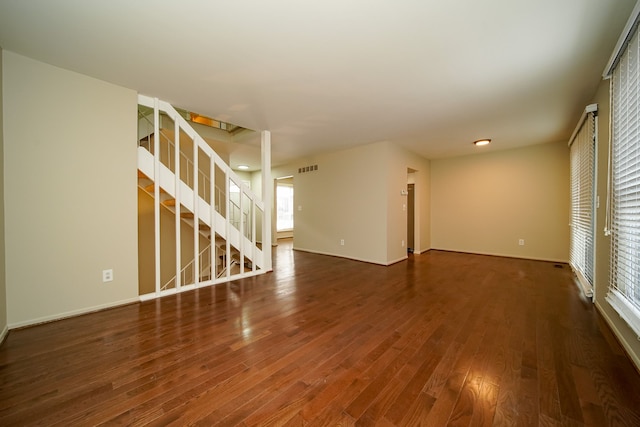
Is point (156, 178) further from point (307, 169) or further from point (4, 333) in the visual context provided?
point (307, 169)

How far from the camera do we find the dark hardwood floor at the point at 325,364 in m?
1.29

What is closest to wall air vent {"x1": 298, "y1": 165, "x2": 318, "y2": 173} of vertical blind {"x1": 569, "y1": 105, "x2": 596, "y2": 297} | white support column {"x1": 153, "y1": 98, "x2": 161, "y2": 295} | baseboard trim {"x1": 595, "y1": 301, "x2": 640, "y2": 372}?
white support column {"x1": 153, "y1": 98, "x2": 161, "y2": 295}

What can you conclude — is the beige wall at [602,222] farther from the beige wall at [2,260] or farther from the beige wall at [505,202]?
the beige wall at [2,260]

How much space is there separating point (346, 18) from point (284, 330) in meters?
2.55

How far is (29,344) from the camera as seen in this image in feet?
6.33

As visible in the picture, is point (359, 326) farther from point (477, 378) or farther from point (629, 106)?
point (629, 106)

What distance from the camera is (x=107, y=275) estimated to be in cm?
260

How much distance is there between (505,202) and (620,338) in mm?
4004

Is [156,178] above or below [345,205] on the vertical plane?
above

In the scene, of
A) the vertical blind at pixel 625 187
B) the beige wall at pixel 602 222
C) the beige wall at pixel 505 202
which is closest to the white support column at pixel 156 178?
the vertical blind at pixel 625 187

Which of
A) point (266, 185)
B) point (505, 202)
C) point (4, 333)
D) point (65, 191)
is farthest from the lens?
point (505, 202)

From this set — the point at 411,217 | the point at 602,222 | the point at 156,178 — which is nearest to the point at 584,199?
the point at 602,222

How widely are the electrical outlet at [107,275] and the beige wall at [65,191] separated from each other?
0.13 feet

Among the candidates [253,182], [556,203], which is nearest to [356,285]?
[556,203]
